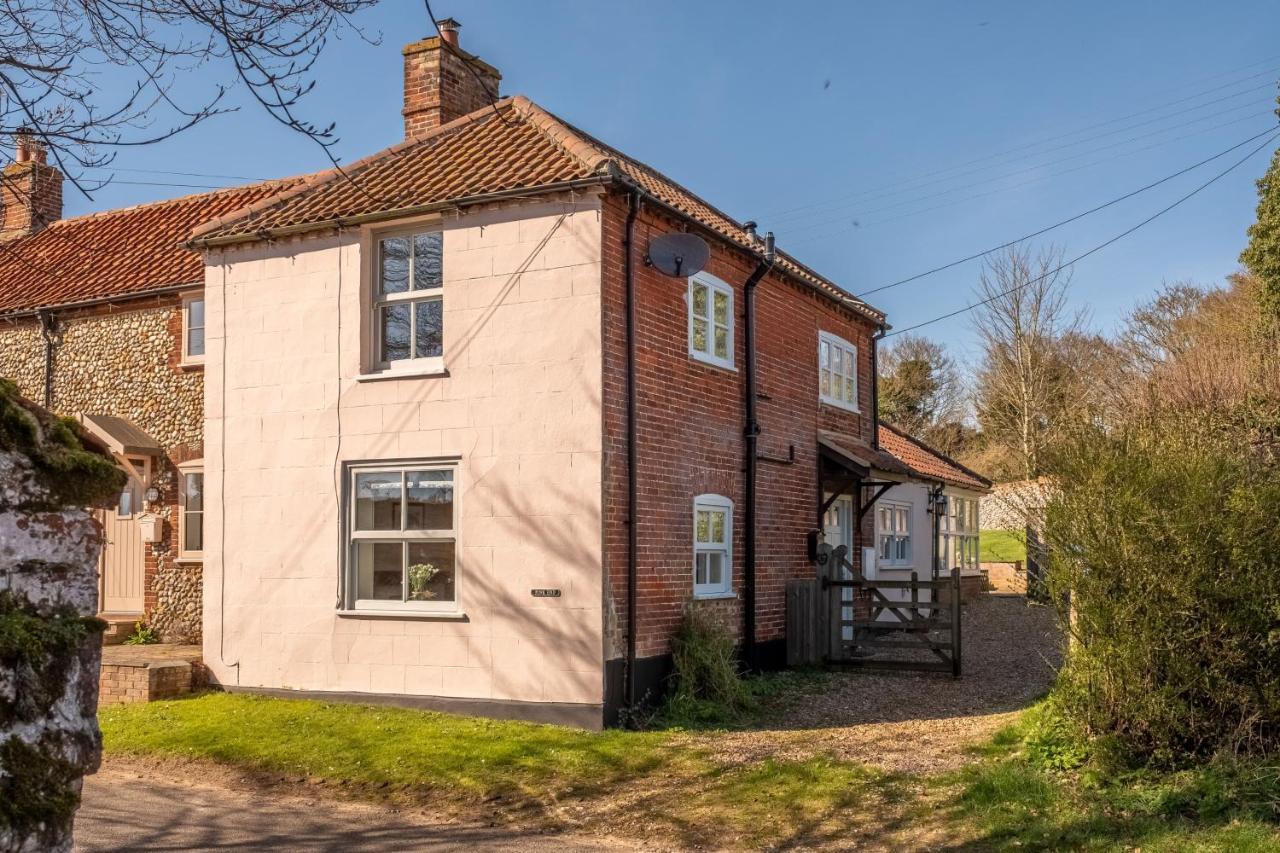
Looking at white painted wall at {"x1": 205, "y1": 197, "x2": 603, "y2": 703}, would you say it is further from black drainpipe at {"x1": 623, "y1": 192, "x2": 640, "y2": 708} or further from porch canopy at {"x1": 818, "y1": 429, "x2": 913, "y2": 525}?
porch canopy at {"x1": 818, "y1": 429, "x2": 913, "y2": 525}

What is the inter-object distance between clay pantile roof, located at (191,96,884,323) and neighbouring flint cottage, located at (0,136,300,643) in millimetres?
3148

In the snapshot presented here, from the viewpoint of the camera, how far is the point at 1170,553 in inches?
330

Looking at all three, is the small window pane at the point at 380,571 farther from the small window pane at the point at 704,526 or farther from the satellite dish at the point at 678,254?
the satellite dish at the point at 678,254

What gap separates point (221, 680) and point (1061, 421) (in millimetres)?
9899

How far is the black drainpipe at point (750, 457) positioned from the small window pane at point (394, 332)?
4.48 meters

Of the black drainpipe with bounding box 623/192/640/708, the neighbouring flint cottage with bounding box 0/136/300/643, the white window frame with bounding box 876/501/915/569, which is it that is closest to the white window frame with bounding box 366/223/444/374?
the black drainpipe with bounding box 623/192/640/708

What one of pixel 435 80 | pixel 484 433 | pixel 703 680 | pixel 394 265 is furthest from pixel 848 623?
pixel 435 80

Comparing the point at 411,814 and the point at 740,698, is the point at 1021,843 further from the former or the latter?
the point at 740,698

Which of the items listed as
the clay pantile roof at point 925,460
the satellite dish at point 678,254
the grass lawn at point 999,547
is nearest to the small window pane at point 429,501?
the satellite dish at point 678,254

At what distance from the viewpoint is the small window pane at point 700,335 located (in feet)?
46.9

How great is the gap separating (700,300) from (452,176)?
10.8 ft

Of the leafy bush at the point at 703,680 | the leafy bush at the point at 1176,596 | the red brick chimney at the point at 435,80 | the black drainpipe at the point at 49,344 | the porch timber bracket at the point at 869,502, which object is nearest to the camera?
the leafy bush at the point at 1176,596

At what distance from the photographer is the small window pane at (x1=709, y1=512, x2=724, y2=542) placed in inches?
570

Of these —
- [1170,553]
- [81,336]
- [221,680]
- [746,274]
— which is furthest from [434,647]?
[81,336]
